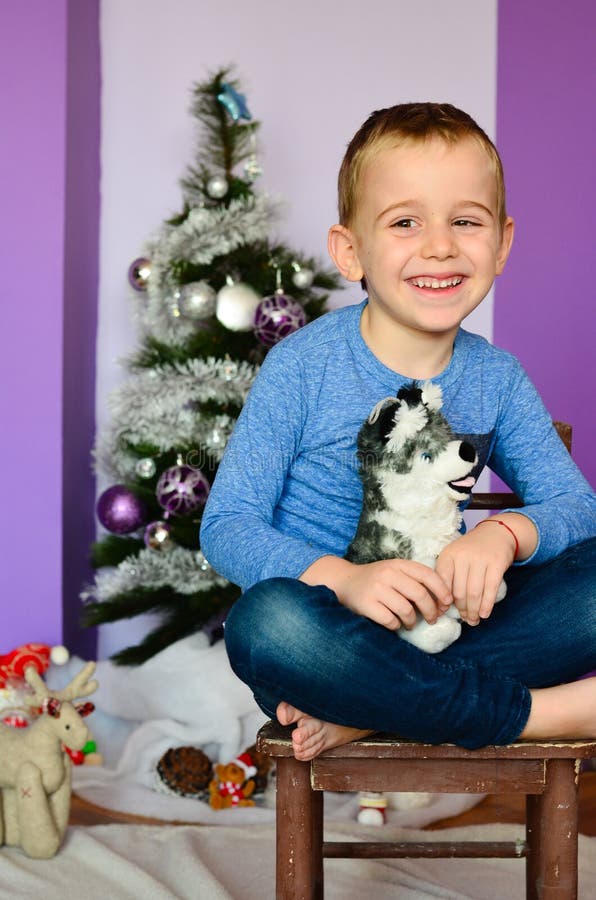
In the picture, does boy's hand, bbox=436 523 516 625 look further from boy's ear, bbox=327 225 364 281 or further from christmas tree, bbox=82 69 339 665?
christmas tree, bbox=82 69 339 665

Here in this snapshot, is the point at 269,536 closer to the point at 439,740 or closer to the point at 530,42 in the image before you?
the point at 439,740

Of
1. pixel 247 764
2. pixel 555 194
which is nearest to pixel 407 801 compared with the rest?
pixel 247 764

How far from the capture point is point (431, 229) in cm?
119

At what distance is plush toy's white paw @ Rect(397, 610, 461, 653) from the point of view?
1.02 metres

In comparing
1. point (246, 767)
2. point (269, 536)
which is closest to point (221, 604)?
point (246, 767)

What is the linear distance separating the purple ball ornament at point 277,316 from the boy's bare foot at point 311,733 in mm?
1106

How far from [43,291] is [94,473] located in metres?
0.43

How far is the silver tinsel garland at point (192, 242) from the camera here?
212cm

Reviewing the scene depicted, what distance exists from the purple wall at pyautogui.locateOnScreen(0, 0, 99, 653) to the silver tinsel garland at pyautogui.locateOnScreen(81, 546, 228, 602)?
14cm

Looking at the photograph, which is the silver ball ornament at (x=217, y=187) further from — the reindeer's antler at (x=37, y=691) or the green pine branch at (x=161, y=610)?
the reindeer's antler at (x=37, y=691)

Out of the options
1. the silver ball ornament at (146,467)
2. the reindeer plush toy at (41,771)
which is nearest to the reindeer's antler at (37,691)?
the reindeer plush toy at (41,771)

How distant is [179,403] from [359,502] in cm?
95

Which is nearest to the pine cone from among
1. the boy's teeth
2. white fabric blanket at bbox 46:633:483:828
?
white fabric blanket at bbox 46:633:483:828

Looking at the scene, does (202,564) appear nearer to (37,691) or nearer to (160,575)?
(160,575)
